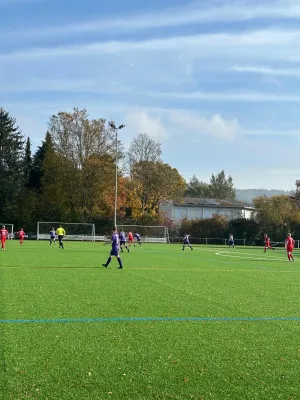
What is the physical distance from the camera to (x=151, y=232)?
64.2 m

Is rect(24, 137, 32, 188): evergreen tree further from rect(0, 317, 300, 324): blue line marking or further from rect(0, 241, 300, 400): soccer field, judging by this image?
rect(0, 317, 300, 324): blue line marking

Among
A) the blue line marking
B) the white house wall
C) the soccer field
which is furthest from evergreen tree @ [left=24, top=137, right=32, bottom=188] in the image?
the blue line marking

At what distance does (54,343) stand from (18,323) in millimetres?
1642

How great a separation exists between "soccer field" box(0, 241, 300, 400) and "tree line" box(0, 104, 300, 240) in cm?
4987

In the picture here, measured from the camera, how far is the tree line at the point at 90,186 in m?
64.6

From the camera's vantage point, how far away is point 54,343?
8.02m

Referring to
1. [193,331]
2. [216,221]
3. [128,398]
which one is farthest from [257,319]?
[216,221]

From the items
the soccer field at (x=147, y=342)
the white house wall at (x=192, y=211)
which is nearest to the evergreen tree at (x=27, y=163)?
the white house wall at (x=192, y=211)

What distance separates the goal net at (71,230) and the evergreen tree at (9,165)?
355 inches

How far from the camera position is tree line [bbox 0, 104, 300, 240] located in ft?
212

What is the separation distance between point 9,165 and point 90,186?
48.7ft

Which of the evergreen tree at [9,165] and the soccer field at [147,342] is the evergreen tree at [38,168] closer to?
the evergreen tree at [9,165]

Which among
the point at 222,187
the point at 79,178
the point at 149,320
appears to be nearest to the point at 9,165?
the point at 79,178

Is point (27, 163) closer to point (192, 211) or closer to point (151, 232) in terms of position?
point (151, 232)
